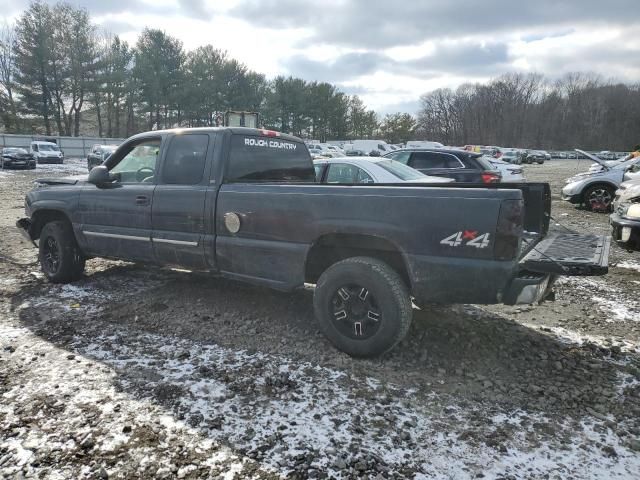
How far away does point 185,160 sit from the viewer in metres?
4.45

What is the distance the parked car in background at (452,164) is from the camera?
9.73 meters

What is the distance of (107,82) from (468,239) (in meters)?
53.9

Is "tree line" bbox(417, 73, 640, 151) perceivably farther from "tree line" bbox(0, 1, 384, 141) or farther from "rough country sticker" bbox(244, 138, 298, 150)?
"rough country sticker" bbox(244, 138, 298, 150)

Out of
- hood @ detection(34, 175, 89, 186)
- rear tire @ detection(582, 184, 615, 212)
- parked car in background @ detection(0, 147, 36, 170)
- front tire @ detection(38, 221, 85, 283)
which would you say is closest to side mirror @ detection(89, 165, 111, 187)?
hood @ detection(34, 175, 89, 186)

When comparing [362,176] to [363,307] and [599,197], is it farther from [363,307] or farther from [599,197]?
[599,197]

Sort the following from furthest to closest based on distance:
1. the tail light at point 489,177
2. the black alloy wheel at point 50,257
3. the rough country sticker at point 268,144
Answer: the tail light at point 489,177 < the black alloy wheel at point 50,257 < the rough country sticker at point 268,144

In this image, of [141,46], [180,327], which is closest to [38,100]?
[141,46]

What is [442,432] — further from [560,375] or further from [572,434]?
[560,375]

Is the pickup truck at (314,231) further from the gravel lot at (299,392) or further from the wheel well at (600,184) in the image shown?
the wheel well at (600,184)

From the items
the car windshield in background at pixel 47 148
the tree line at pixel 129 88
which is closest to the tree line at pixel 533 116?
the tree line at pixel 129 88

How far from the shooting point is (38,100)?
47125 millimetres

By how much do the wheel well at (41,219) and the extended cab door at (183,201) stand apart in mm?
1807

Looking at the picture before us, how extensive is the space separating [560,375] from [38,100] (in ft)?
185

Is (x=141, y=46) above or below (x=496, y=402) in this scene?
above
